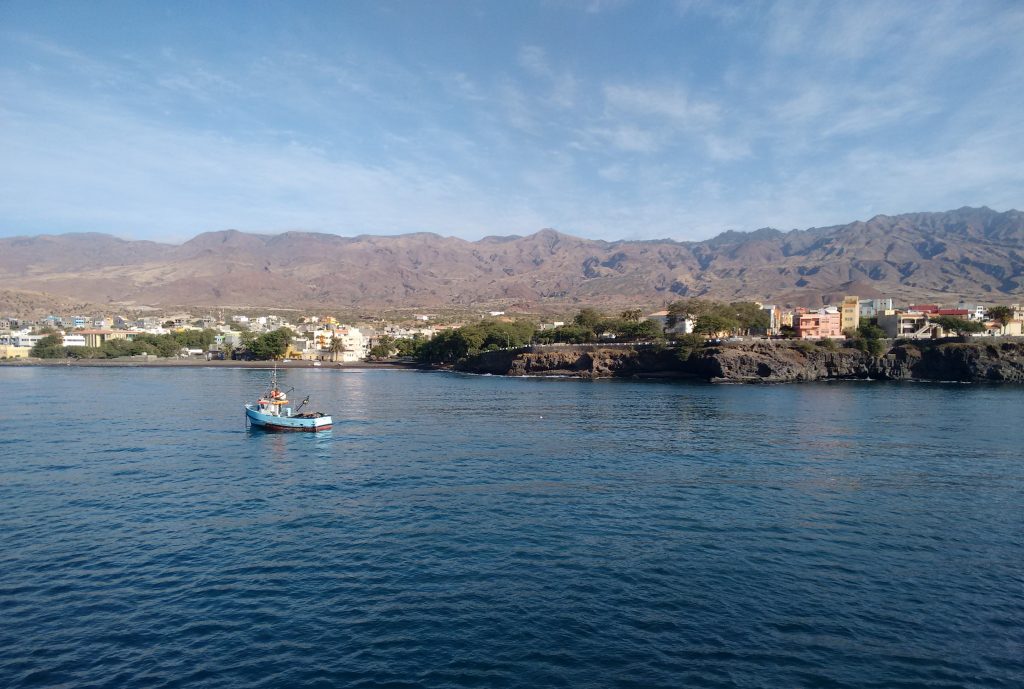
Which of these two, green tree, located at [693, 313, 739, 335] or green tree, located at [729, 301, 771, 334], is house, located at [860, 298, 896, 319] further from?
green tree, located at [693, 313, 739, 335]

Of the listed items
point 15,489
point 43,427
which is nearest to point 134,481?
point 15,489

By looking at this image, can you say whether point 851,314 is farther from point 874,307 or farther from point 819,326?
point 874,307

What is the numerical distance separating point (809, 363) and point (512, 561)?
4112 inches

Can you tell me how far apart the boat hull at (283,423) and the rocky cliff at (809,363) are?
73.9m

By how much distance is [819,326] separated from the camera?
138875mm

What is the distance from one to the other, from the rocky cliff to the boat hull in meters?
73.9

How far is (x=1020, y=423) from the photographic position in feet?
182

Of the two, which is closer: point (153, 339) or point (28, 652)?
point (28, 652)

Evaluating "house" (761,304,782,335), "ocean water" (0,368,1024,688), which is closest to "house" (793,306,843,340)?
"house" (761,304,782,335)

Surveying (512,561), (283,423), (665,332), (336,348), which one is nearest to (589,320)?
(665,332)

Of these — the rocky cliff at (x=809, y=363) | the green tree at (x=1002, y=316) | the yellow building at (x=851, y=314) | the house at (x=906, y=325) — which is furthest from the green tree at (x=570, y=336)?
the green tree at (x=1002, y=316)

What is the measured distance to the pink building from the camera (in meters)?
138

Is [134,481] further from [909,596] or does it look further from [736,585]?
[909,596]

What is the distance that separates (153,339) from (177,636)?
18326cm
